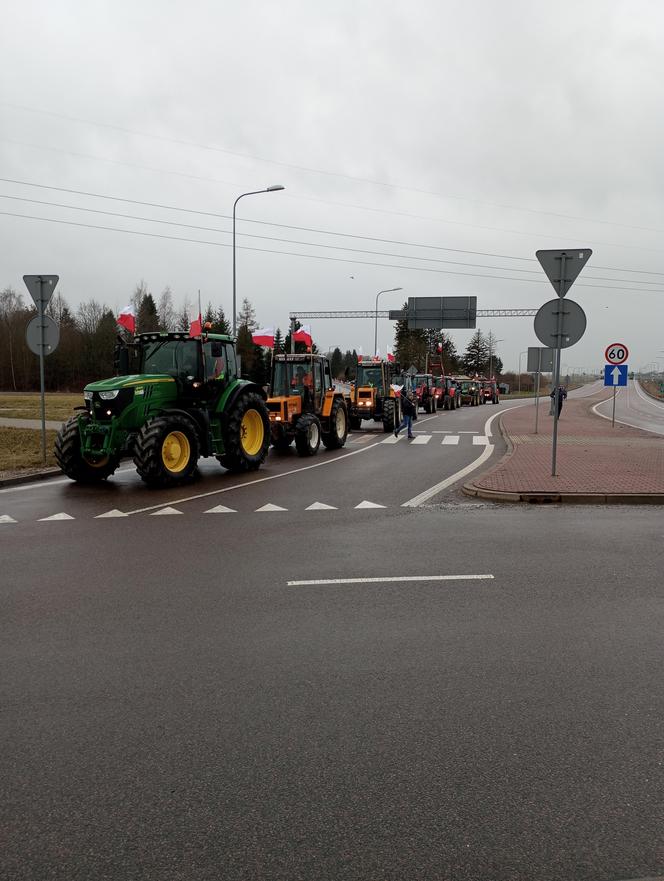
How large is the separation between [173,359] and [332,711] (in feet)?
35.1

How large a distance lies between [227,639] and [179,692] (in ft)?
2.92

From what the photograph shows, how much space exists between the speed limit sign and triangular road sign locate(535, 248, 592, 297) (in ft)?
50.0

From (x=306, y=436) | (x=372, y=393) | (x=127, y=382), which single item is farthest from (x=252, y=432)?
(x=372, y=393)

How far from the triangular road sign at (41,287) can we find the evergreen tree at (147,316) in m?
63.2

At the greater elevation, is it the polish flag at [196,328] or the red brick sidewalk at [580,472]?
the polish flag at [196,328]

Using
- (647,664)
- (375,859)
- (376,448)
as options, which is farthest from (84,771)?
(376,448)

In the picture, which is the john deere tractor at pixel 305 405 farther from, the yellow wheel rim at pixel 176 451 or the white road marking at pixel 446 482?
the yellow wheel rim at pixel 176 451

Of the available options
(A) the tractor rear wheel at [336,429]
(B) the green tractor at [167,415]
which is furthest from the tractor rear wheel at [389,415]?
(B) the green tractor at [167,415]

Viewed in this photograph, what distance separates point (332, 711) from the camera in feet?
12.8

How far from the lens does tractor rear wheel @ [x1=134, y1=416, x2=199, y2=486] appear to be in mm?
12133

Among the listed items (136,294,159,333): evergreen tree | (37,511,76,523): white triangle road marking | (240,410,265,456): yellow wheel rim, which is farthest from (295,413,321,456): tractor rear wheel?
(136,294,159,333): evergreen tree

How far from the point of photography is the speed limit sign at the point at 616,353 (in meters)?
26.3

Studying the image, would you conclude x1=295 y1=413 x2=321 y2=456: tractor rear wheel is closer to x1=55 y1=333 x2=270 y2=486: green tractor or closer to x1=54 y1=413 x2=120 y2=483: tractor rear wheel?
x1=55 y1=333 x2=270 y2=486: green tractor

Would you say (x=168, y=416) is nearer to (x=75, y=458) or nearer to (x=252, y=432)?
(x=75, y=458)
